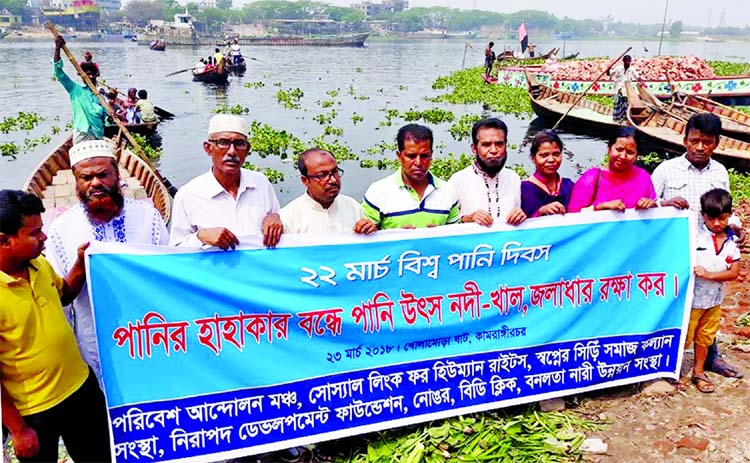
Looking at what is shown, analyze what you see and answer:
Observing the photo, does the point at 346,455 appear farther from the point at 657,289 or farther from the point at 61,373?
the point at 657,289

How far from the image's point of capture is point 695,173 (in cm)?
423

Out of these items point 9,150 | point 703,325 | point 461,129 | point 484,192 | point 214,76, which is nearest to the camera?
point 484,192

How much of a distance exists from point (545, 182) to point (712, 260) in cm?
131

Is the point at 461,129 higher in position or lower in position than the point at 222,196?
lower

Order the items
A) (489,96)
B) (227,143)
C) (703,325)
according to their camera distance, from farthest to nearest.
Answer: (489,96), (703,325), (227,143)

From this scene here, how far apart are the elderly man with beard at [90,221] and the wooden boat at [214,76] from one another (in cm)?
3273

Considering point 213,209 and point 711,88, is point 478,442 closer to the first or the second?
point 213,209

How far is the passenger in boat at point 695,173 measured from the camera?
161 inches

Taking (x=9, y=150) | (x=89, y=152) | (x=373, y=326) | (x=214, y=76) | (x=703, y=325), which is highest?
(x=214, y=76)

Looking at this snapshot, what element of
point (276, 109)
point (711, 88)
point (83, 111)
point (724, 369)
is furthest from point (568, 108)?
point (724, 369)

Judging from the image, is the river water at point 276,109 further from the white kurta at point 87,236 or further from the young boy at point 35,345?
the young boy at point 35,345

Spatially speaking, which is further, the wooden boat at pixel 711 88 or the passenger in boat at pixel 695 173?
the wooden boat at pixel 711 88

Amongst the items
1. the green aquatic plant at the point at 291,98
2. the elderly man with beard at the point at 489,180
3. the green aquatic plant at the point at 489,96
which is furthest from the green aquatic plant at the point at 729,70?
the elderly man with beard at the point at 489,180

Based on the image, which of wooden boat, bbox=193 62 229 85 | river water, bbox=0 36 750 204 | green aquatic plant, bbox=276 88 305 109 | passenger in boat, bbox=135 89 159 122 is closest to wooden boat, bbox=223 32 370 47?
river water, bbox=0 36 750 204
